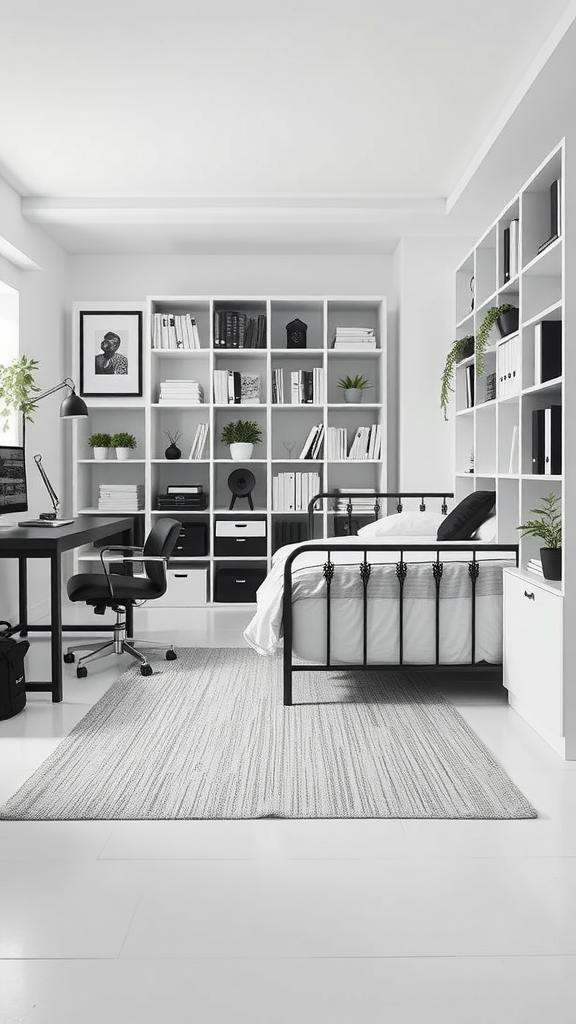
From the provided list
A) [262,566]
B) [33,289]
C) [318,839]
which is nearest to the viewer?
[318,839]

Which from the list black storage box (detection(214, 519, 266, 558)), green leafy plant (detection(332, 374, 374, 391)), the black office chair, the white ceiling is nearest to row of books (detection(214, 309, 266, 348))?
the white ceiling

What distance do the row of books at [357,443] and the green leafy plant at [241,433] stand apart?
0.57 metres

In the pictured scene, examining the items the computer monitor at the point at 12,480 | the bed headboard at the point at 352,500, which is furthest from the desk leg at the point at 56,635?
the bed headboard at the point at 352,500

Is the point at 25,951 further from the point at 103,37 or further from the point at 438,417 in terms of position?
the point at 438,417

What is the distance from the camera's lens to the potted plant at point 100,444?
6.46 meters

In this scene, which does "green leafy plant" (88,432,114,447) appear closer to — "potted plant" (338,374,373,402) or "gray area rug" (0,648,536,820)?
"potted plant" (338,374,373,402)

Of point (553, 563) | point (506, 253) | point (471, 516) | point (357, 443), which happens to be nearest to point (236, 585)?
point (357, 443)

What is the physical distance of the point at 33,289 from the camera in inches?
233

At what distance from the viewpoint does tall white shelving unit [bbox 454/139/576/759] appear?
301cm

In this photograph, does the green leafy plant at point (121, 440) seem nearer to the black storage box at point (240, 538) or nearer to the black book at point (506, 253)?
the black storage box at point (240, 538)

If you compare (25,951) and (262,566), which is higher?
(262,566)

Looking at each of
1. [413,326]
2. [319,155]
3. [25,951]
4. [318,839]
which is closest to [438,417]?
[413,326]

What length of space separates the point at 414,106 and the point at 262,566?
10.9 feet

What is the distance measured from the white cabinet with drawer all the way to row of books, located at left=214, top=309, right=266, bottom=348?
3.29 metres
